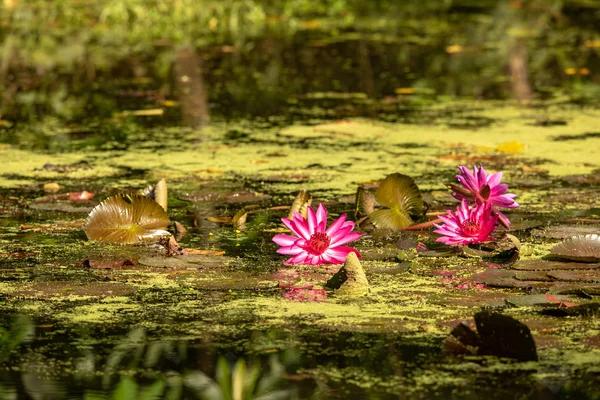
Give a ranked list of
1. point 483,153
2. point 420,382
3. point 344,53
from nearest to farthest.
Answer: point 420,382
point 483,153
point 344,53

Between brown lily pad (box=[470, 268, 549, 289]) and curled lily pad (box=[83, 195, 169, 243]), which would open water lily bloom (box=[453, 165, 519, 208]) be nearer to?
brown lily pad (box=[470, 268, 549, 289])

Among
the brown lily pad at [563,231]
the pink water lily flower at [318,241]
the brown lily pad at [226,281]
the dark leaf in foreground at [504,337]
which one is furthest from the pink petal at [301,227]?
the dark leaf in foreground at [504,337]

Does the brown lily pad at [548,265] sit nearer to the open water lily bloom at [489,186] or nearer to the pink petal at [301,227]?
the open water lily bloom at [489,186]

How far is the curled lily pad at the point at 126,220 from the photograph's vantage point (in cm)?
345

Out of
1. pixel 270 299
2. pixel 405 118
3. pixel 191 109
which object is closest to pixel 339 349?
pixel 270 299

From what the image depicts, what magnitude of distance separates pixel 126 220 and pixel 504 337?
1418 millimetres

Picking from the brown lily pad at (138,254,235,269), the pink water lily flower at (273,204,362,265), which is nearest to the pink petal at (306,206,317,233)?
the pink water lily flower at (273,204,362,265)

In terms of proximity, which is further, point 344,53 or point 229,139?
point 344,53

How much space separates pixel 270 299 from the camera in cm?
283

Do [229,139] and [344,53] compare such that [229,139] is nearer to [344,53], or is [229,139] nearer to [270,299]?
[270,299]

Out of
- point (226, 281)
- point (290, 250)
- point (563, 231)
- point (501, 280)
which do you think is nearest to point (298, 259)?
point (290, 250)

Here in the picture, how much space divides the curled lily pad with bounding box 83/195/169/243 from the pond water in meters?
0.05

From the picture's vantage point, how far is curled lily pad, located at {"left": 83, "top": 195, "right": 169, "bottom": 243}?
345 centimetres

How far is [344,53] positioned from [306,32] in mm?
1253
